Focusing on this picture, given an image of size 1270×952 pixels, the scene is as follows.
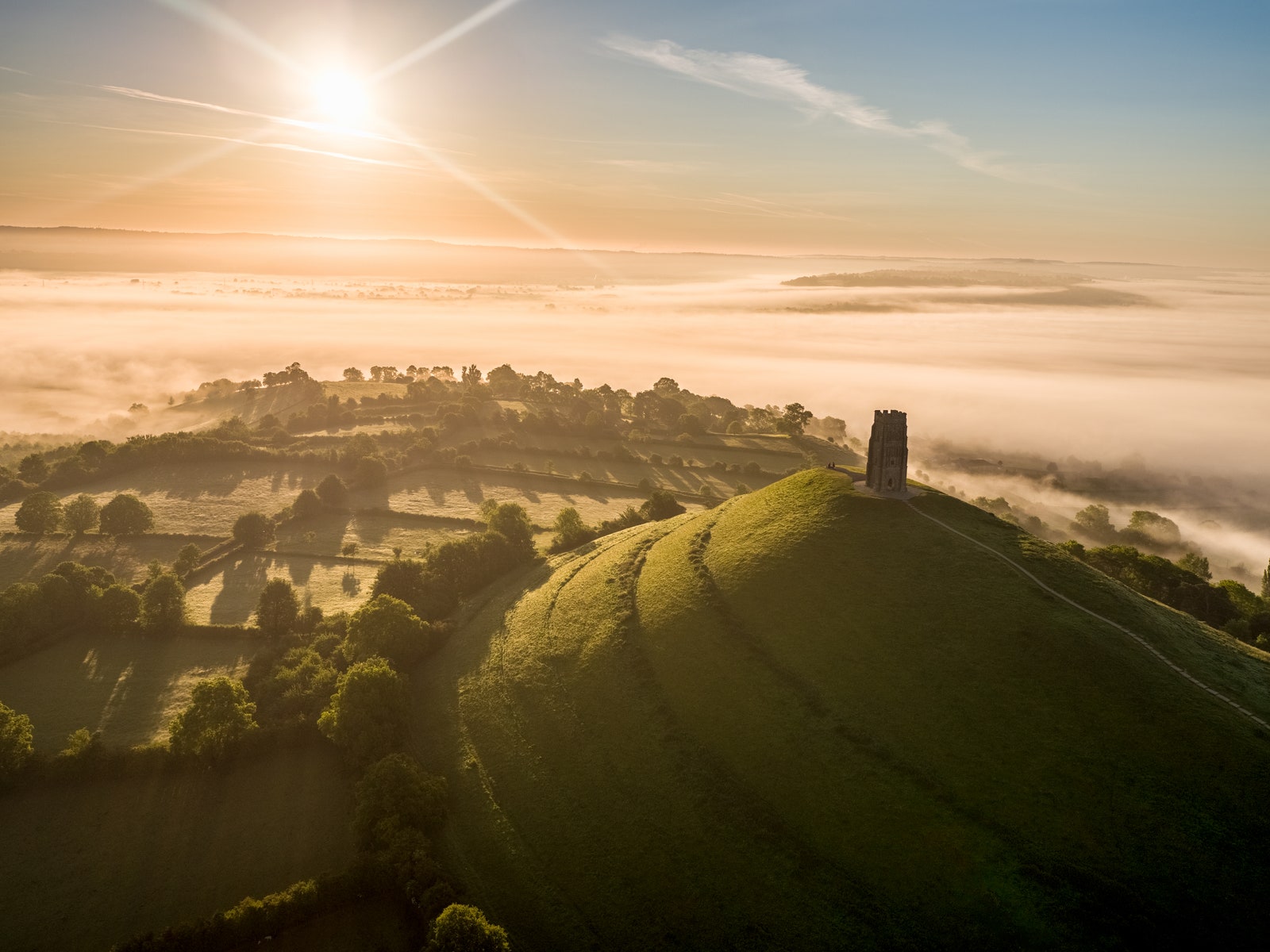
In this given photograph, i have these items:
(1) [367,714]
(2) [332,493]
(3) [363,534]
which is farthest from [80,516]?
(1) [367,714]

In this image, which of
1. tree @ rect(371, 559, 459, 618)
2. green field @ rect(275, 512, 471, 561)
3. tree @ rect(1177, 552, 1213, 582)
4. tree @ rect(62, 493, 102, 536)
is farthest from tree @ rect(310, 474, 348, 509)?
tree @ rect(1177, 552, 1213, 582)

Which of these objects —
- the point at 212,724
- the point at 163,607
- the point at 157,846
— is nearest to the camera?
the point at 157,846

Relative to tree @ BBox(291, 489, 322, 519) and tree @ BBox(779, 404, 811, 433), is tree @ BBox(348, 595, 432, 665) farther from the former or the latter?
tree @ BBox(779, 404, 811, 433)

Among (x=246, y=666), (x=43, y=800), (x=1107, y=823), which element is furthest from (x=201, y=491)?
(x=1107, y=823)

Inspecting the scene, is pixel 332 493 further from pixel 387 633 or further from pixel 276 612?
pixel 387 633

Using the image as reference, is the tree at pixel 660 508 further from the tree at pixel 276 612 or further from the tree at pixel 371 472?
the tree at pixel 371 472

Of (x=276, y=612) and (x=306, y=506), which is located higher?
(x=306, y=506)
